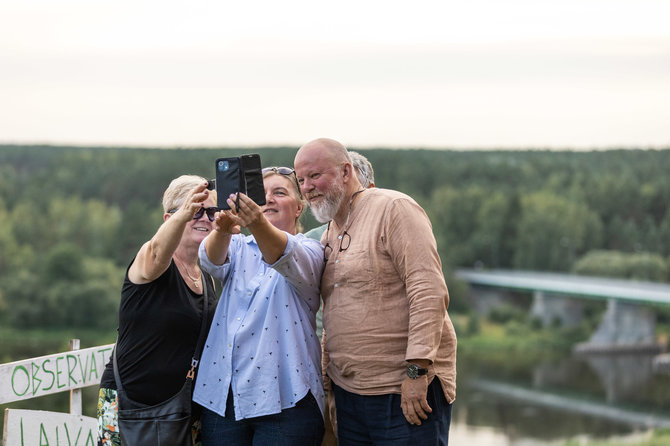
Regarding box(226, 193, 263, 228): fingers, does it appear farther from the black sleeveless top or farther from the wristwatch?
the wristwatch

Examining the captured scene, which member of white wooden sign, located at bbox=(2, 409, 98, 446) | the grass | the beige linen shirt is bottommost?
the grass

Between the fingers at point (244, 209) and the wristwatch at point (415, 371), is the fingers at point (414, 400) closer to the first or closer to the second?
the wristwatch at point (415, 371)

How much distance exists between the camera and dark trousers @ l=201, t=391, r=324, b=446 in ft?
10.7

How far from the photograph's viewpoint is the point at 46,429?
13.2ft

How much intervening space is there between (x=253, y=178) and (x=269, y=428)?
0.88 metres

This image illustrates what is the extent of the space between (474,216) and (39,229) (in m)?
37.7

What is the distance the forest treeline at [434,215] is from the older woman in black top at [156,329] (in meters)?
62.3

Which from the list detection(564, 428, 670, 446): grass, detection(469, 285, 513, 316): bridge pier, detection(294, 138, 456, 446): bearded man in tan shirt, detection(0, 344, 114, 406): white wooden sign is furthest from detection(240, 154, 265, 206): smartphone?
detection(469, 285, 513, 316): bridge pier

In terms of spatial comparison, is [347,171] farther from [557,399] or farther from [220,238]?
[557,399]

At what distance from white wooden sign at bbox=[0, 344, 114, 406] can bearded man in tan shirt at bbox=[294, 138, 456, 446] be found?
4.27 feet

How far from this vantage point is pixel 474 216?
8025 centimetres

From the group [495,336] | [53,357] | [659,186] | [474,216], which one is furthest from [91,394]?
[659,186]

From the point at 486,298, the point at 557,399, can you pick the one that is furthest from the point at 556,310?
the point at 557,399

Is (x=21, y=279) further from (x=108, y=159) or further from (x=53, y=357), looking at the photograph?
(x=53, y=357)
